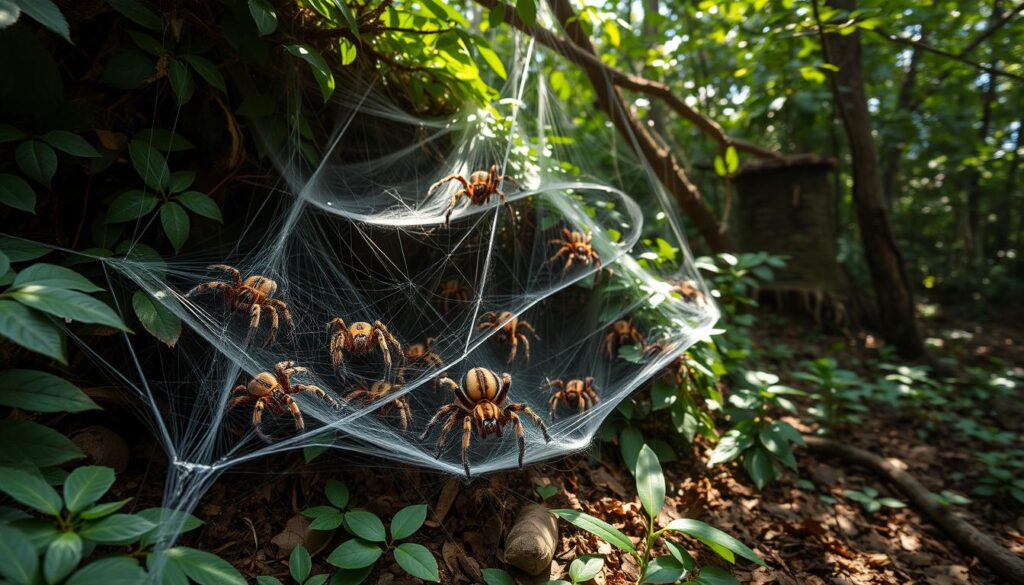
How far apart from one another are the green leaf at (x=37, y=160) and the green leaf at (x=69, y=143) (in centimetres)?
3

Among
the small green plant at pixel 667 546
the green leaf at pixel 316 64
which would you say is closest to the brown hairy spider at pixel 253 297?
the green leaf at pixel 316 64

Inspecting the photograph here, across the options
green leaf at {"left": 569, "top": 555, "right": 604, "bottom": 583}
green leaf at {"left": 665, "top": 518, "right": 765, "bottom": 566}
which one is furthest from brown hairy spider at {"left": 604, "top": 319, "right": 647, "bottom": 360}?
green leaf at {"left": 569, "top": 555, "right": 604, "bottom": 583}

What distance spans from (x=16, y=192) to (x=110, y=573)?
1345 millimetres

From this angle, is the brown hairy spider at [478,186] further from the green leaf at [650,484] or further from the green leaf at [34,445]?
the green leaf at [34,445]

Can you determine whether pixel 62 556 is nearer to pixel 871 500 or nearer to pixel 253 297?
pixel 253 297

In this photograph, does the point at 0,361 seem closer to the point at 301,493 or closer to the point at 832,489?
the point at 301,493

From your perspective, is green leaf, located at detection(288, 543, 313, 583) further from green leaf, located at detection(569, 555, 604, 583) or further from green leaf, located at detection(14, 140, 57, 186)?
green leaf, located at detection(14, 140, 57, 186)

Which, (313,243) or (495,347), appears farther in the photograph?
(495,347)

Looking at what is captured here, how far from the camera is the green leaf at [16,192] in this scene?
1.70 m

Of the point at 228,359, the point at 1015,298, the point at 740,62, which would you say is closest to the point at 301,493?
the point at 228,359

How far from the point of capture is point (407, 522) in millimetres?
1844

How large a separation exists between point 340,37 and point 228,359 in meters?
1.63

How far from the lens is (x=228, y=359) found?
207cm

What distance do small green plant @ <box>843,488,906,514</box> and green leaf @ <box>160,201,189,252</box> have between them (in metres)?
3.68
